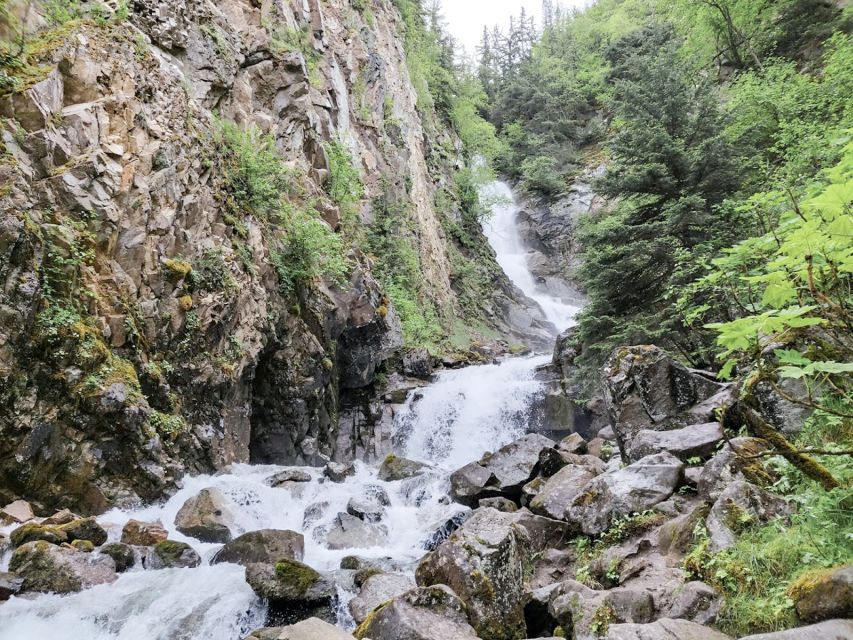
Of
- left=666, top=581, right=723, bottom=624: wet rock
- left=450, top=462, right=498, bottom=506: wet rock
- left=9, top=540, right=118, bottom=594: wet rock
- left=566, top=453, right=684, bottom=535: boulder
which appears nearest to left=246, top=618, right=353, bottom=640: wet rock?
left=666, top=581, right=723, bottom=624: wet rock

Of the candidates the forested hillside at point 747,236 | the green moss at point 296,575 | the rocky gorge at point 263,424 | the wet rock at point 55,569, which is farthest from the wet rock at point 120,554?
the forested hillside at point 747,236

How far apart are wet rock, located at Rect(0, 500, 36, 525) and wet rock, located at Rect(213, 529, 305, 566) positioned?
267 centimetres

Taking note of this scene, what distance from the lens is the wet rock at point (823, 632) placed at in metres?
2.92

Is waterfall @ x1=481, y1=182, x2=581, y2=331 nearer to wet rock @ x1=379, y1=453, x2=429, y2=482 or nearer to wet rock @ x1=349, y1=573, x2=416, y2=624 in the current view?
wet rock @ x1=379, y1=453, x2=429, y2=482

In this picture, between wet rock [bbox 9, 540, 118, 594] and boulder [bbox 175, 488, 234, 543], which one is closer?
wet rock [bbox 9, 540, 118, 594]

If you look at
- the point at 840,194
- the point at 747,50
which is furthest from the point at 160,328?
the point at 747,50

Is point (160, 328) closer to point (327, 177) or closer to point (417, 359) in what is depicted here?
point (327, 177)

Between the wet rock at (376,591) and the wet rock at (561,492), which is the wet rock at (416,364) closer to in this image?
the wet rock at (561,492)

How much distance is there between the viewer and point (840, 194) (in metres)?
2.30

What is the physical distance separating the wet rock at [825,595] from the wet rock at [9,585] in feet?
25.5

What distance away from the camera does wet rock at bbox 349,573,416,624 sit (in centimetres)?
614

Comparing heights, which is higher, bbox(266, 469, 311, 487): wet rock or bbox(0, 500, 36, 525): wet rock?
bbox(0, 500, 36, 525): wet rock

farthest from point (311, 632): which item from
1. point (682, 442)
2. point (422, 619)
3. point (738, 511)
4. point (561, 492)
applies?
point (682, 442)

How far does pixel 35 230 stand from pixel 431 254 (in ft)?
69.7
